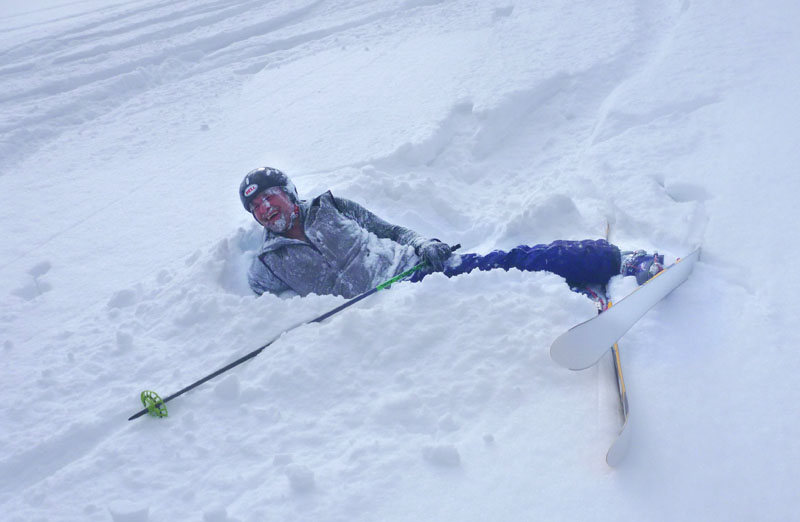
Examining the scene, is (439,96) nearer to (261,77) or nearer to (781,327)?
(261,77)

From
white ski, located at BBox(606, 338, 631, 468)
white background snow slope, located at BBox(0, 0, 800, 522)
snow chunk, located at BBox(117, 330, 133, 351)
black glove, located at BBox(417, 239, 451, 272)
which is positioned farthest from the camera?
black glove, located at BBox(417, 239, 451, 272)

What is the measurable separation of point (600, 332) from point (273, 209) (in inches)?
84.6

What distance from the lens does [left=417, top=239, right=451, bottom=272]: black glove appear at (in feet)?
11.8

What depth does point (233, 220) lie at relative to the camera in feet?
15.1

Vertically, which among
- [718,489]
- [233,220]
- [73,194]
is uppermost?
[73,194]

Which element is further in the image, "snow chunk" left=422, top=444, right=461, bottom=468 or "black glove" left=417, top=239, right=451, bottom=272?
"black glove" left=417, top=239, right=451, bottom=272

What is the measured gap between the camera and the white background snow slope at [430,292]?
2.11 metres

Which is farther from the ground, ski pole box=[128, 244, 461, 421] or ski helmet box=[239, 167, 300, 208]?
ski helmet box=[239, 167, 300, 208]

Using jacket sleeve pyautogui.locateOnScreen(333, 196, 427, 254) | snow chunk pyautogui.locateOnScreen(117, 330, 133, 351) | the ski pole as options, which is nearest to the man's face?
jacket sleeve pyautogui.locateOnScreen(333, 196, 427, 254)

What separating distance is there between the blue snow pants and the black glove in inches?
9.5

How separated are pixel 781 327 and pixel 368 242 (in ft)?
7.59

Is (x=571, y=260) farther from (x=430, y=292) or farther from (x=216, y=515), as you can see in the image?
(x=216, y=515)

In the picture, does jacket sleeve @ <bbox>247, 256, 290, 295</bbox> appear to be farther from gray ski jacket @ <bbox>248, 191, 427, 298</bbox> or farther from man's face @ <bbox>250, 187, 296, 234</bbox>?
man's face @ <bbox>250, 187, 296, 234</bbox>

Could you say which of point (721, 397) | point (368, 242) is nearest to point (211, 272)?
point (368, 242)
